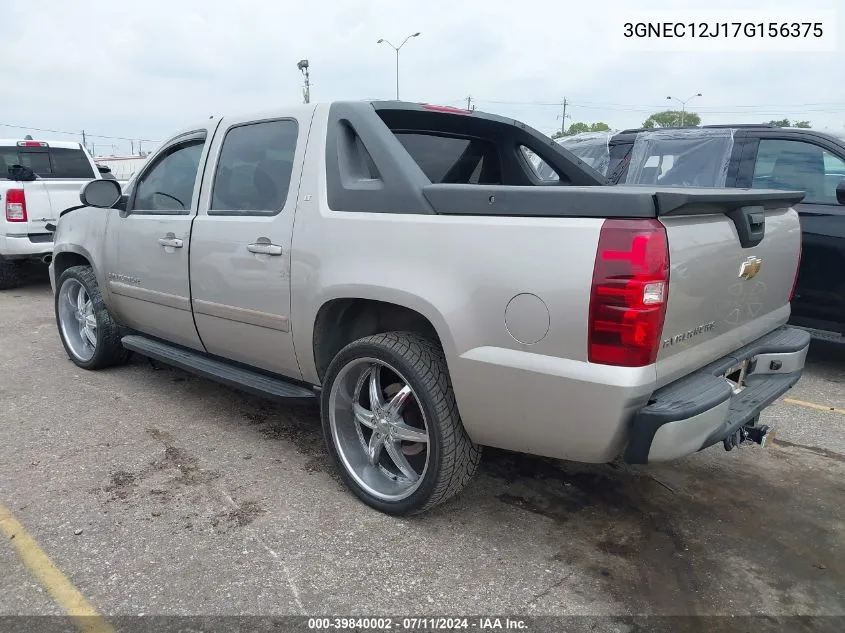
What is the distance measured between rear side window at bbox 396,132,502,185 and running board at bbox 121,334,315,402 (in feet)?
4.54

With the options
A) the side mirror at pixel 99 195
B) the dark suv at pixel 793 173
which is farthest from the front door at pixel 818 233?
the side mirror at pixel 99 195

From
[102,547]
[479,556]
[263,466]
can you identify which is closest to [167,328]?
[263,466]

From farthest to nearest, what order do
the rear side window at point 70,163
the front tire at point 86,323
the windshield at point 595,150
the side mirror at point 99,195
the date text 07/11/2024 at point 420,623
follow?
the rear side window at point 70,163
the windshield at point 595,150
the front tire at point 86,323
the side mirror at point 99,195
the date text 07/11/2024 at point 420,623

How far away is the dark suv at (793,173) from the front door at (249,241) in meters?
4.02

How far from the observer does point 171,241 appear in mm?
3797

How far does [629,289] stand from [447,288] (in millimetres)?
695

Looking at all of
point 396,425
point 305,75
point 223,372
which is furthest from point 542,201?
point 305,75

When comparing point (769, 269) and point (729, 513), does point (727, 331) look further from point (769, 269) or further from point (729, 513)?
point (729, 513)

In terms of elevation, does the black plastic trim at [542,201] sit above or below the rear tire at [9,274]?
above

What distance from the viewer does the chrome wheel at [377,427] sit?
9.63 feet

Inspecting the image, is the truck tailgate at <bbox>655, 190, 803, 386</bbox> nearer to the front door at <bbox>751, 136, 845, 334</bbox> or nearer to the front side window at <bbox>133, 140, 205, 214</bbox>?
the front door at <bbox>751, 136, 845, 334</bbox>

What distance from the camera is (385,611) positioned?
231 centimetres

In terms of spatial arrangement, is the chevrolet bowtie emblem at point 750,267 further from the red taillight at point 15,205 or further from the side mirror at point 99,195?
the red taillight at point 15,205

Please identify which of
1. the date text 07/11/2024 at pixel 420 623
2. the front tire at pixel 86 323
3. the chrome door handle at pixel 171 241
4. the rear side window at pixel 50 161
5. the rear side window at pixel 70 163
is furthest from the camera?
the rear side window at pixel 70 163
